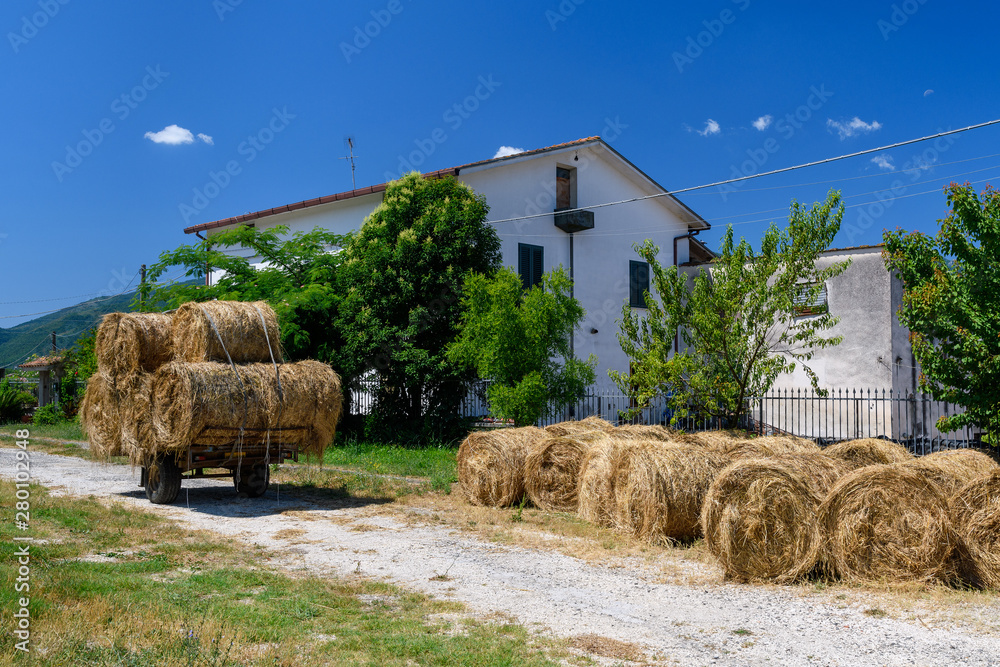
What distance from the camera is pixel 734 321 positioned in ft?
52.7

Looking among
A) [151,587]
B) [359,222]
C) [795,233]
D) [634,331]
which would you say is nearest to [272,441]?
[151,587]

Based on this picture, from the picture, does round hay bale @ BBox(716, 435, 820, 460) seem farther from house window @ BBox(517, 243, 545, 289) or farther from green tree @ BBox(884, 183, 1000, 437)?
house window @ BBox(517, 243, 545, 289)

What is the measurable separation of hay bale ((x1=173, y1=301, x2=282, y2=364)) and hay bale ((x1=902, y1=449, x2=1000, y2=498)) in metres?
9.66

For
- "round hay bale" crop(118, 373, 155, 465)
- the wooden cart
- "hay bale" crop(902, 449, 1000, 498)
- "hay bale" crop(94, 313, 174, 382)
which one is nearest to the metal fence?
the wooden cart

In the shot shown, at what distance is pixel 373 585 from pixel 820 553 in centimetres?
440

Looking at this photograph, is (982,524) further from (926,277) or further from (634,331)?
(634,331)

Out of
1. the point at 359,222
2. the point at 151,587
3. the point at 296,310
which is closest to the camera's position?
the point at 151,587

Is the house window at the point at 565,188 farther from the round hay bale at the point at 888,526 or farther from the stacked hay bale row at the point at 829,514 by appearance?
the round hay bale at the point at 888,526

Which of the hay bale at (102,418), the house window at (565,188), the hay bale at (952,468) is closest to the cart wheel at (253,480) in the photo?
the hay bale at (102,418)

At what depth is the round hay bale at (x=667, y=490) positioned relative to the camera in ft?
30.6

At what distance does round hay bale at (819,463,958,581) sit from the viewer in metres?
7.21

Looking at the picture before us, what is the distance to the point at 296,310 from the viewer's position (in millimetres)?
22438

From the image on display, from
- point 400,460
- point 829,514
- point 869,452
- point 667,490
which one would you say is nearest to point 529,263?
point 400,460

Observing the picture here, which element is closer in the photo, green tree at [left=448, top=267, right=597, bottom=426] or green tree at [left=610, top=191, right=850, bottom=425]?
green tree at [left=610, top=191, right=850, bottom=425]
